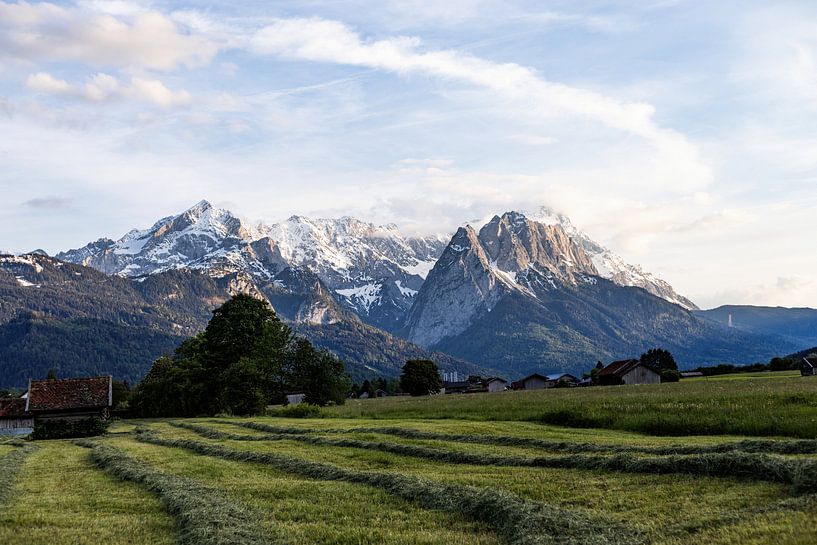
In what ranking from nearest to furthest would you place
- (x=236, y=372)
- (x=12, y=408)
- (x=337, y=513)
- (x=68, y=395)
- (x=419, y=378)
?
(x=337, y=513), (x=68, y=395), (x=236, y=372), (x=12, y=408), (x=419, y=378)

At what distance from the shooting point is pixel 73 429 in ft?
238

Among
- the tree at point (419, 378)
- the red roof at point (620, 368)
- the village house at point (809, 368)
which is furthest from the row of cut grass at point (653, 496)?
the tree at point (419, 378)

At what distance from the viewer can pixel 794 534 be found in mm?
13742

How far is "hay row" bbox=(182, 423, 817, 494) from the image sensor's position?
1830cm

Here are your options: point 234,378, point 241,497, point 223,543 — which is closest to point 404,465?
point 241,497

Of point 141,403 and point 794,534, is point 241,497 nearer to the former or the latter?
point 794,534

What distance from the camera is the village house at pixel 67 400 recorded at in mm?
87125

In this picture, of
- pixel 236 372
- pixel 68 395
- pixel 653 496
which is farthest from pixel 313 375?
pixel 653 496

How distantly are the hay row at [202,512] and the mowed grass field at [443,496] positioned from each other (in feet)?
0.23

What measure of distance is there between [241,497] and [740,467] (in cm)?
1464

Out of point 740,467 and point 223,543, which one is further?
point 740,467

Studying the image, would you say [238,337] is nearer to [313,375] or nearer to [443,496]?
[313,375]

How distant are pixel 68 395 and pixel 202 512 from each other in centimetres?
7747

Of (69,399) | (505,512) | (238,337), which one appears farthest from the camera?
(238,337)
